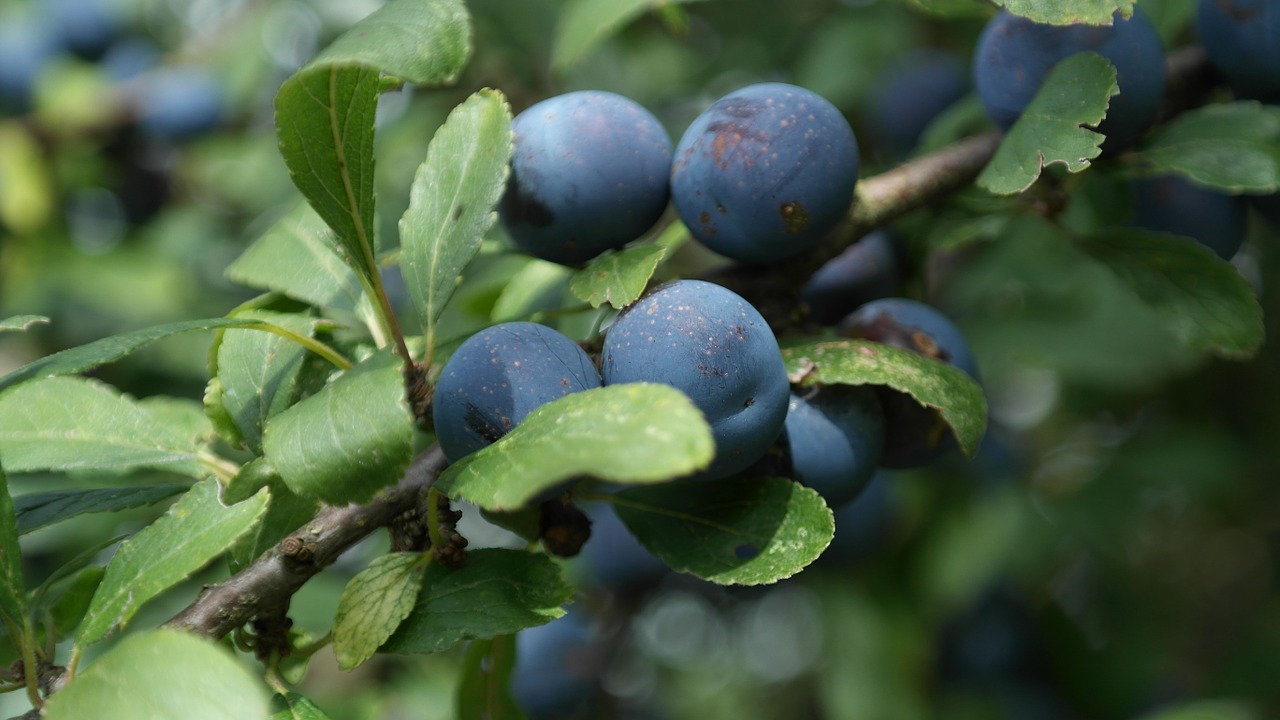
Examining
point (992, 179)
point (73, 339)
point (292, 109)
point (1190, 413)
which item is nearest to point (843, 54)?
point (992, 179)

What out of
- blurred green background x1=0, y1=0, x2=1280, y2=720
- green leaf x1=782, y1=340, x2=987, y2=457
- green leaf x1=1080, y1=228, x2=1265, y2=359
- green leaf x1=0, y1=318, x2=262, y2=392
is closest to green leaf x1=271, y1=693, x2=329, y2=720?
green leaf x1=0, y1=318, x2=262, y2=392

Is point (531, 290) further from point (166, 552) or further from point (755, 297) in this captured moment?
point (166, 552)

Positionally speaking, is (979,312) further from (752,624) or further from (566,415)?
(566,415)

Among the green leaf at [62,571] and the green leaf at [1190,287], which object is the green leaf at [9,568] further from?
the green leaf at [1190,287]

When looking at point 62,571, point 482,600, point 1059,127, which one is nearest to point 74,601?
point 62,571

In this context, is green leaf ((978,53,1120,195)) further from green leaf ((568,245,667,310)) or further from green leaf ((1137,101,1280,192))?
green leaf ((568,245,667,310))

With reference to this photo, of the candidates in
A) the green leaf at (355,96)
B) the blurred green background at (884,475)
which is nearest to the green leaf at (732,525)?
the green leaf at (355,96)
